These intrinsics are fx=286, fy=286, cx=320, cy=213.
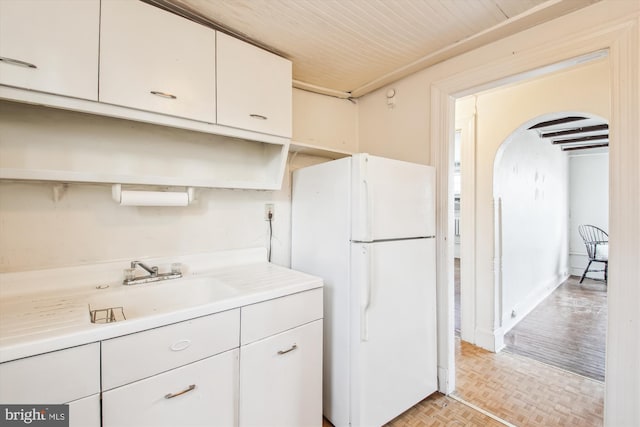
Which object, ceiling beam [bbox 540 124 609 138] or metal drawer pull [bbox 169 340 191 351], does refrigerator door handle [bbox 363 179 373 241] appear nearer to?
metal drawer pull [bbox 169 340 191 351]

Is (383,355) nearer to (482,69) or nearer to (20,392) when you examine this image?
(20,392)

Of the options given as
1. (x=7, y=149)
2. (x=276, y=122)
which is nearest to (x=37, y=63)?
(x=7, y=149)

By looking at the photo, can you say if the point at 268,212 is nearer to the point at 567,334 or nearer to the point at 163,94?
the point at 163,94

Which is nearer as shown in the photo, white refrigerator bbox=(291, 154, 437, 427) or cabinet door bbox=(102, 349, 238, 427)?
cabinet door bbox=(102, 349, 238, 427)

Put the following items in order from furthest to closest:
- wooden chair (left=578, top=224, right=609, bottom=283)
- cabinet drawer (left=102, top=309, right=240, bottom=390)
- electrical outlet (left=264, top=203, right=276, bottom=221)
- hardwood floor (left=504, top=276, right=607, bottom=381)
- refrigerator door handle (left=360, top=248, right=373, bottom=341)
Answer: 1. wooden chair (left=578, top=224, right=609, bottom=283)
2. hardwood floor (left=504, top=276, right=607, bottom=381)
3. electrical outlet (left=264, top=203, right=276, bottom=221)
4. refrigerator door handle (left=360, top=248, right=373, bottom=341)
5. cabinet drawer (left=102, top=309, right=240, bottom=390)

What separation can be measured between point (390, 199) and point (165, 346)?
1.31 m

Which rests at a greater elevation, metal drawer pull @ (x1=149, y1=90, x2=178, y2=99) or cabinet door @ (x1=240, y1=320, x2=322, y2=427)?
metal drawer pull @ (x1=149, y1=90, x2=178, y2=99)

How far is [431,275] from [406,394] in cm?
76

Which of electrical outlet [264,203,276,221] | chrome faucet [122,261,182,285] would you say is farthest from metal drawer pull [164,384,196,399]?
electrical outlet [264,203,276,221]

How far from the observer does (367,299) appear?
5.17ft

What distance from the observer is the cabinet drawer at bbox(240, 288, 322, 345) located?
1.33 metres

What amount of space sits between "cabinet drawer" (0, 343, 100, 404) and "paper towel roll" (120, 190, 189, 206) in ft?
2.29

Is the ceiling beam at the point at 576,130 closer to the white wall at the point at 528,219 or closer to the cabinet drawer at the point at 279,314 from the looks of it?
the white wall at the point at 528,219

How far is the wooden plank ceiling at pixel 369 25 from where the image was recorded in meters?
1.46
